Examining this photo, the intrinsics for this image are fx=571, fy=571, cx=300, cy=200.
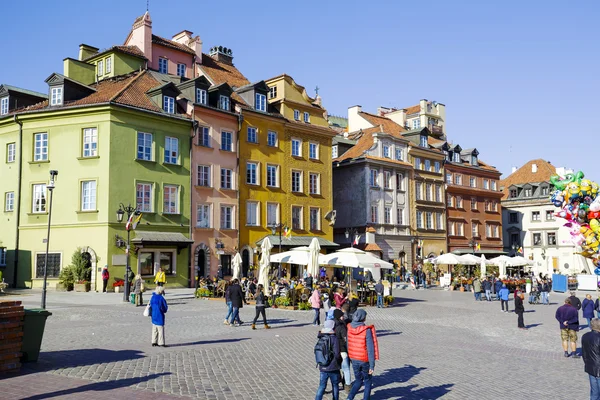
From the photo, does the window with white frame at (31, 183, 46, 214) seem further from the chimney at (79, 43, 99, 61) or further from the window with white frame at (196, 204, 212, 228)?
the chimney at (79, 43, 99, 61)

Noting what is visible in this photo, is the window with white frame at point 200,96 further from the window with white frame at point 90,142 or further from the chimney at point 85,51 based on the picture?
the chimney at point 85,51

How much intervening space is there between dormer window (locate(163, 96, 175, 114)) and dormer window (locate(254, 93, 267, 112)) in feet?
25.0

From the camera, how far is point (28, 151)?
1458 inches

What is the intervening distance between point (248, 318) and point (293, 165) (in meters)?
25.5

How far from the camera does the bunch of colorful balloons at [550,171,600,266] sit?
11453 millimetres

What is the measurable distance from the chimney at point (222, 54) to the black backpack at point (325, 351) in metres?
46.2

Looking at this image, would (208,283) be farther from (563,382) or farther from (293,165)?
(563,382)

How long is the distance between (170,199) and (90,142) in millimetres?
6205

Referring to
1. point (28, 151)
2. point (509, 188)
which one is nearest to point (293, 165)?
point (28, 151)

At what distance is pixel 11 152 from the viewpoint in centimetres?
3800

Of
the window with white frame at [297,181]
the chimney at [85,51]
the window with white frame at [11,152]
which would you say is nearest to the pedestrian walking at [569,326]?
the window with white frame at [297,181]

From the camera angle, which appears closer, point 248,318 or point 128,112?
point 248,318

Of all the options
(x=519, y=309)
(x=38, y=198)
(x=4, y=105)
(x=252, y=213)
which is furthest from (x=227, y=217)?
(x=519, y=309)

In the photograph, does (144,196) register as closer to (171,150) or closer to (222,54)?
(171,150)
